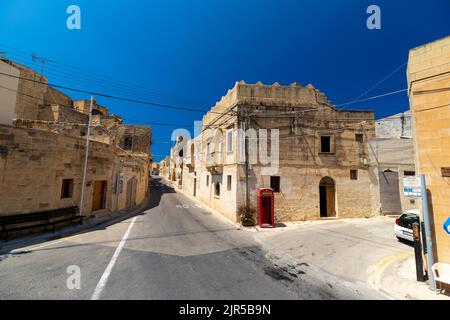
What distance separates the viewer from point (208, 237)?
928cm

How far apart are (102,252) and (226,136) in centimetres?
1011

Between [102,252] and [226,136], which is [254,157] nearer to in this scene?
[226,136]

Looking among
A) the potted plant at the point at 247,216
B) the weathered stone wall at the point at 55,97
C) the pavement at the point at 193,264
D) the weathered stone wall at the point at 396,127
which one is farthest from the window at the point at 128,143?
the weathered stone wall at the point at 396,127

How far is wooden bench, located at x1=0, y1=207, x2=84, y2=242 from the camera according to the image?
771cm

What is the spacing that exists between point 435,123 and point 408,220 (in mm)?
5112

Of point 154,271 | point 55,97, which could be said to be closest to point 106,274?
point 154,271

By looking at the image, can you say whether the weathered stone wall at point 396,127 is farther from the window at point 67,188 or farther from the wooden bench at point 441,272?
the window at point 67,188

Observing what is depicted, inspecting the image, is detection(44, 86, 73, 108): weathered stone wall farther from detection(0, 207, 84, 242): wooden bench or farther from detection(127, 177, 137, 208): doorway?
detection(0, 207, 84, 242): wooden bench

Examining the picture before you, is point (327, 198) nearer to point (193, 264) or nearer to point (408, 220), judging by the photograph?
point (408, 220)

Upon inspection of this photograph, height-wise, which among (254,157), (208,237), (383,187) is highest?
(254,157)

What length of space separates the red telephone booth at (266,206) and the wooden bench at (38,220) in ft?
32.7

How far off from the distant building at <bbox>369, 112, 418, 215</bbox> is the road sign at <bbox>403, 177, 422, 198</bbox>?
10.3 m

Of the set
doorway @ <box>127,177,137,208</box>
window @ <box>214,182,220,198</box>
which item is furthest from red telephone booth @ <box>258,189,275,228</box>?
doorway @ <box>127,177,137,208</box>
